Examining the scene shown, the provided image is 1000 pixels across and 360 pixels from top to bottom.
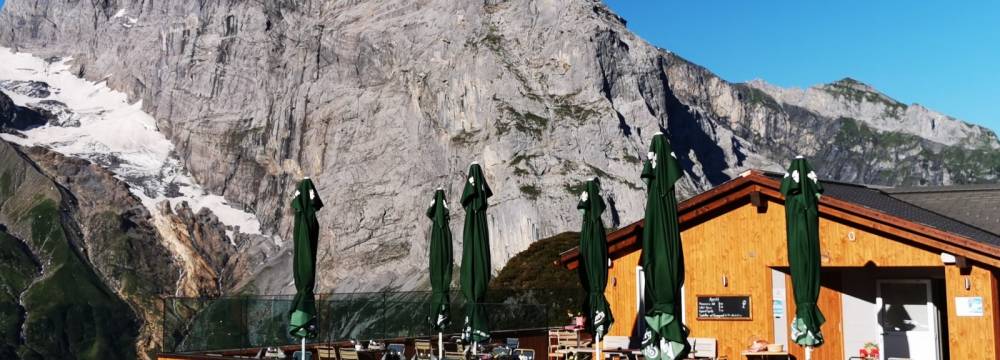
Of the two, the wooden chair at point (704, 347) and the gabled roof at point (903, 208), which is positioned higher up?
the gabled roof at point (903, 208)

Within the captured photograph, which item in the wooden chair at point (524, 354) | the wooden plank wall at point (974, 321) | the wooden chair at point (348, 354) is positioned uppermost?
the wooden plank wall at point (974, 321)

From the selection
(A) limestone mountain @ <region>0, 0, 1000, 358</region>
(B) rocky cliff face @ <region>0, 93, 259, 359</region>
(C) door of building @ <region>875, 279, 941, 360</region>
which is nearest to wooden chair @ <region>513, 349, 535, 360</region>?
(C) door of building @ <region>875, 279, 941, 360</region>

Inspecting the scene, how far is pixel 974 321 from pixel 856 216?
2604 mm

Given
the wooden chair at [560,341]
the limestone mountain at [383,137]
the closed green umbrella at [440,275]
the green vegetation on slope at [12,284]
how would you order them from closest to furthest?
the closed green umbrella at [440,275] → the wooden chair at [560,341] → the limestone mountain at [383,137] → the green vegetation on slope at [12,284]

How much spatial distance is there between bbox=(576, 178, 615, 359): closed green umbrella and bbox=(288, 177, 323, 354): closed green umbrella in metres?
→ 4.85

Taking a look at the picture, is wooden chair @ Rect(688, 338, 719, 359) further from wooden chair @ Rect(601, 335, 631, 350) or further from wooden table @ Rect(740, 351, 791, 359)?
wooden chair @ Rect(601, 335, 631, 350)

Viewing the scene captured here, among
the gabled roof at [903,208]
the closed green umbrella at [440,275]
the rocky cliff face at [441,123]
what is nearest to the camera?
the closed green umbrella at [440,275]

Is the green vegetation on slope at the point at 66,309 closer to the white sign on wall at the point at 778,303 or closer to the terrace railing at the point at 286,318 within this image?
the terrace railing at the point at 286,318

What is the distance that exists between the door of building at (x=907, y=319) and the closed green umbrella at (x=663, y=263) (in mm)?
7430

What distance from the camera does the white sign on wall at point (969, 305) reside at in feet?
54.4

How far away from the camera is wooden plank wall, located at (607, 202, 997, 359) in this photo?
17.9 metres

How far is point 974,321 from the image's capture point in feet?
54.4

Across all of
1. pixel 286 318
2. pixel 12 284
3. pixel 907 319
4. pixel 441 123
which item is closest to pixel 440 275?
pixel 286 318

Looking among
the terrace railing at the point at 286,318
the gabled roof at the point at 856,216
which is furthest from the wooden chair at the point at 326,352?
the gabled roof at the point at 856,216
